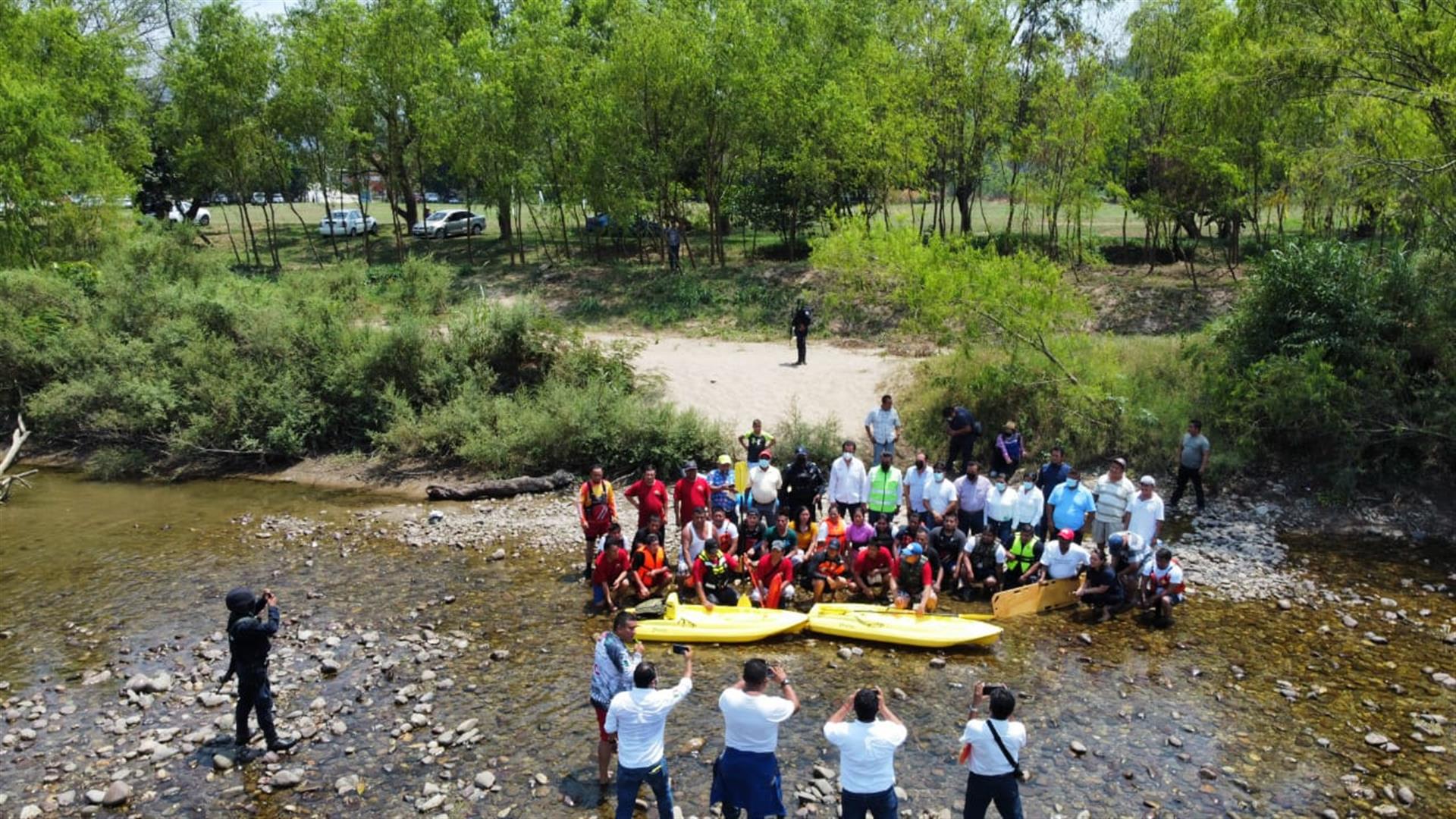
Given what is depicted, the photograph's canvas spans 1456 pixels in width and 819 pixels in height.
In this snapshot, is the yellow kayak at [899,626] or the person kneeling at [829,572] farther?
the person kneeling at [829,572]

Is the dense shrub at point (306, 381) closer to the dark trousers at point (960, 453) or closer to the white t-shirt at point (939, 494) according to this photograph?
the dark trousers at point (960, 453)

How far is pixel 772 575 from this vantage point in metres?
13.4

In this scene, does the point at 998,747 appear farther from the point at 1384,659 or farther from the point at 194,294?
the point at 194,294

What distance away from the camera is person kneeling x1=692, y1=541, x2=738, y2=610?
43.2 ft

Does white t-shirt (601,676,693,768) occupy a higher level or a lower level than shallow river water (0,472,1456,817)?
higher

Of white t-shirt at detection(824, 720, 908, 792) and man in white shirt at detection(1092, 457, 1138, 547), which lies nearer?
white t-shirt at detection(824, 720, 908, 792)

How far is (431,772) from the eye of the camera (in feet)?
31.7

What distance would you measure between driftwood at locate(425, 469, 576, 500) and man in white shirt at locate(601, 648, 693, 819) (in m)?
12.1

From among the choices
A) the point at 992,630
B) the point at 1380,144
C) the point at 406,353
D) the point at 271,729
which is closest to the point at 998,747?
the point at 992,630

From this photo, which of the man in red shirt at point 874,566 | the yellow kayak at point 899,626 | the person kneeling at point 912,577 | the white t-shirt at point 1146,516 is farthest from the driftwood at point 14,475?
the white t-shirt at point 1146,516

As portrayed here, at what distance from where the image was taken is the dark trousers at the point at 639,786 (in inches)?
300

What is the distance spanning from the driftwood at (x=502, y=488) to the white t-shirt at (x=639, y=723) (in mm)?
12138

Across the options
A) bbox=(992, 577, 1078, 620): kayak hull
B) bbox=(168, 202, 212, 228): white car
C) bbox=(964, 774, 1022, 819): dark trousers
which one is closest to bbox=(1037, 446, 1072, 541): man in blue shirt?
bbox=(992, 577, 1078, 620): kayak hull

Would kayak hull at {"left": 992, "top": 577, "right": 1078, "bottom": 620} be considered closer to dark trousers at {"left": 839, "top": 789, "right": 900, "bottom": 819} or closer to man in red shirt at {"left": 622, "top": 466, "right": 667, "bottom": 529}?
man in red shirt at {"left": 622, "top": 466, "right": 667, "bottom": 529}
